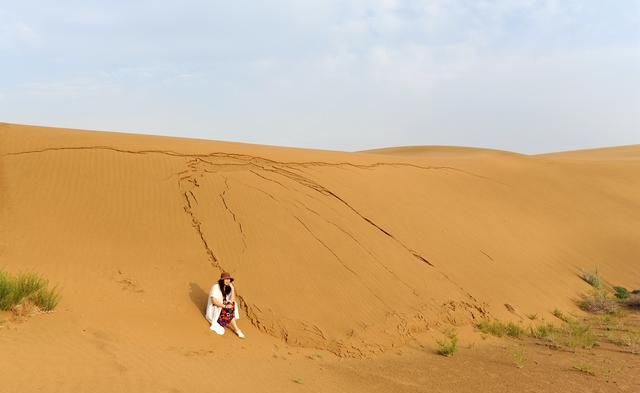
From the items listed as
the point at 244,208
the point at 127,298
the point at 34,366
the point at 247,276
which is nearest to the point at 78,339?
the point at 34,366

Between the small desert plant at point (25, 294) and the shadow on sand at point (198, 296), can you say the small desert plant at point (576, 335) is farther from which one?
the small desert plant at point (25, 294)

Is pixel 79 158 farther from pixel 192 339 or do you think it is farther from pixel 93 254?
pixel 192 339

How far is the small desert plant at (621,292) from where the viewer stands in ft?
39.5

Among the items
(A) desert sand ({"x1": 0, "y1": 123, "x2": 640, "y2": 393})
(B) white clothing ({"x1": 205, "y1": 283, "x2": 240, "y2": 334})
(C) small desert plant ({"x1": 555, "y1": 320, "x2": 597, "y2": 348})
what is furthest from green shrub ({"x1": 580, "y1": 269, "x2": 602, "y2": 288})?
(B) white clothing ({"x1": 205, "y1": 283, "x2": 240, "y2": 334})

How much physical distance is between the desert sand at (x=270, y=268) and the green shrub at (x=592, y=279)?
234 mm

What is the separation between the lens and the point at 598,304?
11.1 meters

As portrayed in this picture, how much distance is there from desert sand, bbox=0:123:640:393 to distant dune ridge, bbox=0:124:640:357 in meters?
0.04

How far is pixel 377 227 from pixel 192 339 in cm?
534

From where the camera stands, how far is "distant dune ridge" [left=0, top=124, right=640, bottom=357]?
25.8 ft

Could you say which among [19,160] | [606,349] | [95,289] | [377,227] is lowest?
[606,349]

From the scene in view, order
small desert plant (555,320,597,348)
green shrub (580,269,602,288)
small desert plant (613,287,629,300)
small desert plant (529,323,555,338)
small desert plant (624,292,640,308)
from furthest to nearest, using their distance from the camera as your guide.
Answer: green shrub (580,269,602,288) → small desert plant (613,287,629,300) → small desert plant (624,292,640,308) → small desert plant (529,323,555,338) → small desert plant (555,320,597,348)

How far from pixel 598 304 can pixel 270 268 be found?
281 inches

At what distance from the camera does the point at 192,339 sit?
6.96m

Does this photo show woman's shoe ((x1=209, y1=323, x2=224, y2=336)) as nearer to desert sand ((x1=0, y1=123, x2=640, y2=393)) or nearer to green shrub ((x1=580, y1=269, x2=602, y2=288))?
desert sand ((x1=0, y1=123, x2=640, y2=393))
